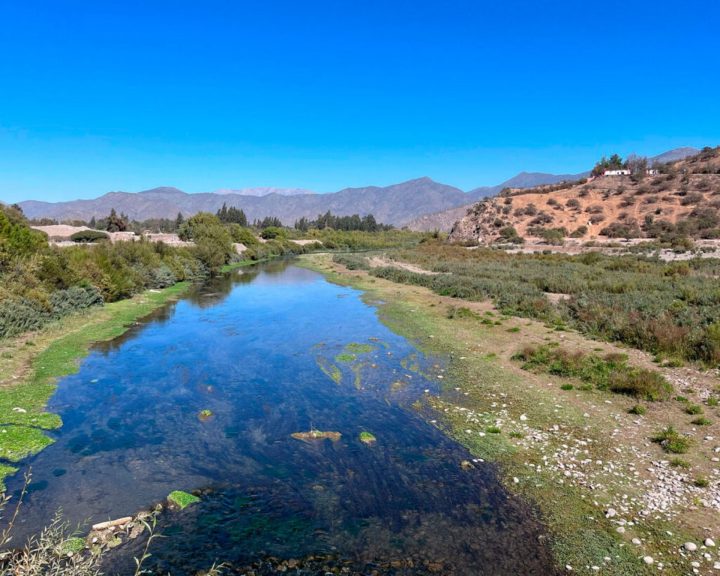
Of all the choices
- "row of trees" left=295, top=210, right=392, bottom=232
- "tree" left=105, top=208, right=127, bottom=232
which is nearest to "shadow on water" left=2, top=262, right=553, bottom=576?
"tree" left=105, top=208, right=127, bottom=232

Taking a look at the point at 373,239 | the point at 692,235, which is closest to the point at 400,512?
the point at 692,235

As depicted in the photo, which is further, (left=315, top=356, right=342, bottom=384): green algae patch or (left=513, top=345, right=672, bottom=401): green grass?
(left=315, top=356, right=342, bottom=384): green algae patch

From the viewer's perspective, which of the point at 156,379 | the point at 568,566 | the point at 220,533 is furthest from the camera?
the point at 156,379

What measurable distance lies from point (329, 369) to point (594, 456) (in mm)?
8954

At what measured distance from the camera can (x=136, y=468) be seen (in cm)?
912

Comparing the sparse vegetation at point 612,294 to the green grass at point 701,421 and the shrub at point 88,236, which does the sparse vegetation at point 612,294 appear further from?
the shrub at point 88,236

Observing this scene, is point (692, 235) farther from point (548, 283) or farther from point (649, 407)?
point (649, 407)

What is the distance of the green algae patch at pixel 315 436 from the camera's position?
1059cm

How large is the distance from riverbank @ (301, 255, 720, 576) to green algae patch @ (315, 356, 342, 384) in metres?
3.55

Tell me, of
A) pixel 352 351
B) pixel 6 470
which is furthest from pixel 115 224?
pixel 6 470

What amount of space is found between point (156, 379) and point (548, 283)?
25.3 m

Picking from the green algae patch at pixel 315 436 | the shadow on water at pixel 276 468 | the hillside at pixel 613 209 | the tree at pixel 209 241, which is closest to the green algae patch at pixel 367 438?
the shadow on water at pixel 276 468

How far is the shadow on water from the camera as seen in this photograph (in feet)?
22.8

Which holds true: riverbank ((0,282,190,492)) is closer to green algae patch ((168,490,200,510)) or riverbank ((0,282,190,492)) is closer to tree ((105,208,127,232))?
green algae patch ((168,490,200,510))
